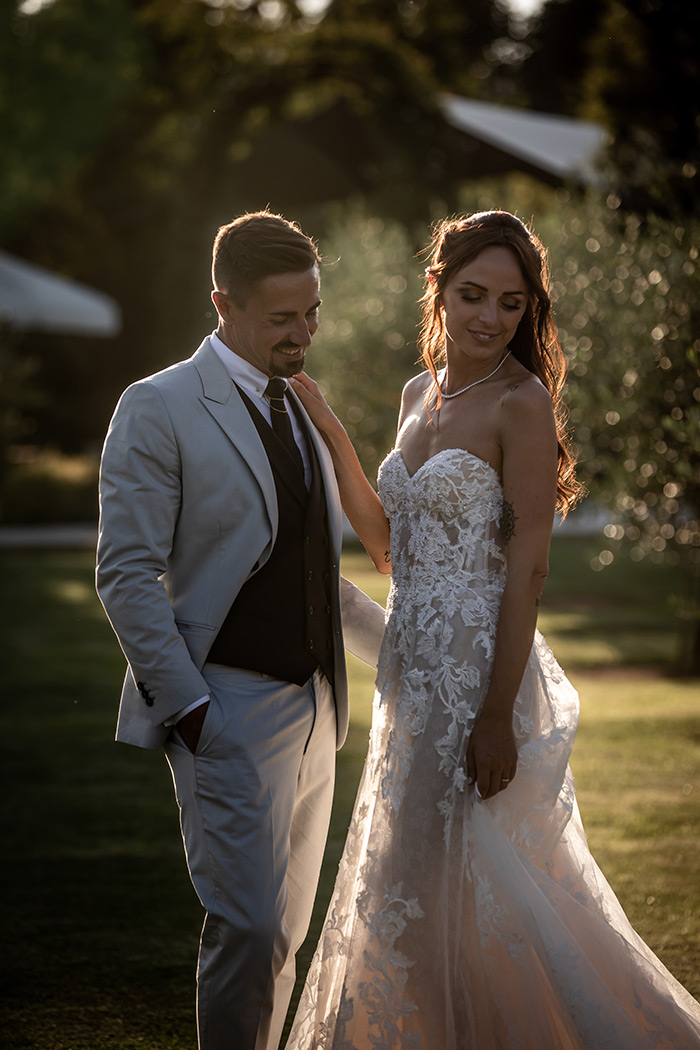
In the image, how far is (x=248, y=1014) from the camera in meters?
3.10

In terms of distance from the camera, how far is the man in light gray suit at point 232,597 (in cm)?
311

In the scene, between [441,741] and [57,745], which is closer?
[441,741]

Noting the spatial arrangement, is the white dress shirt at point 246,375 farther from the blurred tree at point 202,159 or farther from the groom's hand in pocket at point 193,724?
the blurred tree at point 202,159

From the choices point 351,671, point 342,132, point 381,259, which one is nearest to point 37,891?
point 351,671

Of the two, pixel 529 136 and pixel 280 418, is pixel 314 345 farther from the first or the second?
pixel 280 418

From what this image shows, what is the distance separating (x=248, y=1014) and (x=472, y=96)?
37.7 meters

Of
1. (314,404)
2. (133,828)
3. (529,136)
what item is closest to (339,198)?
(529,136)

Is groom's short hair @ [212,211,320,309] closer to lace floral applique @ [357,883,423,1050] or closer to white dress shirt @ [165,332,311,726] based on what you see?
white dress shirt @ [165,332,311,726]

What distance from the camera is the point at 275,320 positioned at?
331 centimetres

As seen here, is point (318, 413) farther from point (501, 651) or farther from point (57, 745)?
point (57, 745)

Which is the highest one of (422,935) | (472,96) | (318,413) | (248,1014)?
(472,96)
